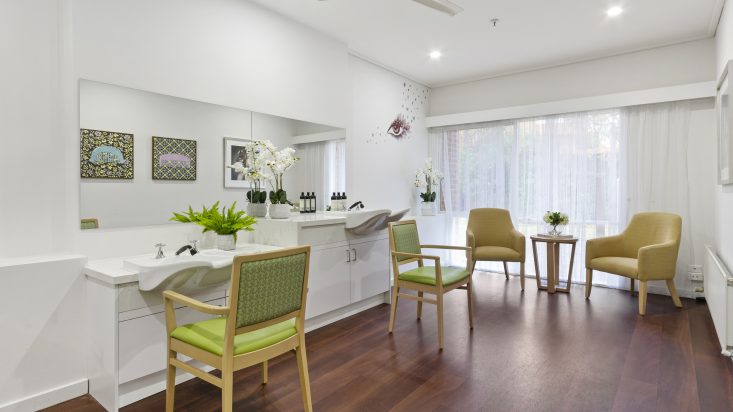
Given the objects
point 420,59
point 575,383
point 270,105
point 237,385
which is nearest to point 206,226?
point 237,385

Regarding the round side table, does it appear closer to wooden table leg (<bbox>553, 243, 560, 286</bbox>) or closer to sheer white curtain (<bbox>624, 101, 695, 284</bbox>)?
wooden table leg (<bbox>553, 243, 560, 286</bbox>)

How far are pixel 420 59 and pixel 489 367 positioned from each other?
12.1 ft

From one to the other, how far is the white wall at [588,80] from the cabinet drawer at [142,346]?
16.0 feet

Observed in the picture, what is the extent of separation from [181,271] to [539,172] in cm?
460

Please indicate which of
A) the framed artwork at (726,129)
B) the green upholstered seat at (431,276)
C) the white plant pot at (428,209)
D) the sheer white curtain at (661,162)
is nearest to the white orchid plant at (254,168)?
the green upholstered seat at (431,276)

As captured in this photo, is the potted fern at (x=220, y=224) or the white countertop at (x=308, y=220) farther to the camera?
the white countertop at (x=308, y=220)

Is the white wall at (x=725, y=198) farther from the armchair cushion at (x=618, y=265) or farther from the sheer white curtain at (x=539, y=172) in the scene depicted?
the sheer white curtain at (x=539, y=172)

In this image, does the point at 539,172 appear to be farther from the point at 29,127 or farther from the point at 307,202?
the point at 29,127

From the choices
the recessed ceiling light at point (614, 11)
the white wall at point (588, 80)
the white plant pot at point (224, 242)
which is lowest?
the white plant pot at point (224, 242)

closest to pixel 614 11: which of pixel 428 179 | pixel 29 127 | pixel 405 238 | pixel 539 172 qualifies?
pixel 539 172

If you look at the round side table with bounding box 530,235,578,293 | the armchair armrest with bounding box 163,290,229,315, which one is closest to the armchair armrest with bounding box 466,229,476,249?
the round side table with bounding box 530,235,578,293

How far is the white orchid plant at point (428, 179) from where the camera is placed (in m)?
5.75

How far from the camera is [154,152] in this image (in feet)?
9.21

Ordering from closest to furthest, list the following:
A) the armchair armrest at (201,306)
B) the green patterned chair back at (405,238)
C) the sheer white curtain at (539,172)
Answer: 1. the armchair armrest at (201,306)
2. the green patterned chair back at (405,238)
3. the sheer white curtain at (539,172)
